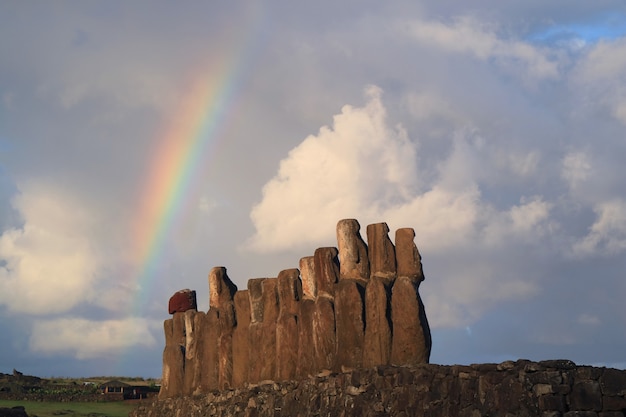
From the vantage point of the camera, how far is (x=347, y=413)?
15.6m

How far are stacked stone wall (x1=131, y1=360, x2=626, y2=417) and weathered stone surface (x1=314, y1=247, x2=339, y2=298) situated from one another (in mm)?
1734

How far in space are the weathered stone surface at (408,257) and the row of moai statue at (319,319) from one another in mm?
17

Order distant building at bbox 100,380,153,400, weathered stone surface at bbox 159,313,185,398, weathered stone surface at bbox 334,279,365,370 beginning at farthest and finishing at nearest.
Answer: distant building at bbox 100,380,153,400, weathered stone surface at bbox 159,313,185,398, weathered stone surface at bbox 334,279,365,370

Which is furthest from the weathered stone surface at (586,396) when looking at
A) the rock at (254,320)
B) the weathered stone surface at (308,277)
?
the rock at (254,320)

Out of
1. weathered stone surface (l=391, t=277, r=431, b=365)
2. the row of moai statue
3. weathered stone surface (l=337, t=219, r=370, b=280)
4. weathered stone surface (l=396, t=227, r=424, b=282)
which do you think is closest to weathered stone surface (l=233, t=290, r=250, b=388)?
the row of moai statue

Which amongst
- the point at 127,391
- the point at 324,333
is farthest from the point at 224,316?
the point at 127,391

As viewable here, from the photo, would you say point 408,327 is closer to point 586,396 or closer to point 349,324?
point 349,324

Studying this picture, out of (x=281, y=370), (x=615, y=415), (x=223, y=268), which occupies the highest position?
(x=223, y=268)

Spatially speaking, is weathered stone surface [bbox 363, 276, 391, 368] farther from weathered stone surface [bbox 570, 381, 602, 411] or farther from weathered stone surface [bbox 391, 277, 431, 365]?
weathered stone surface [bbox 570, 381, 602, 411]

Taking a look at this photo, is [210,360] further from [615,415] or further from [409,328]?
[615,415]

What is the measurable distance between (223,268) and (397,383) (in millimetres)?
10373

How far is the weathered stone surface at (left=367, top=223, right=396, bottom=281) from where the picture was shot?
16422mm

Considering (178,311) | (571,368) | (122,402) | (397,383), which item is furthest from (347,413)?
(122,402)

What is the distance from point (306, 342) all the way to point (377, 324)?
276cm
